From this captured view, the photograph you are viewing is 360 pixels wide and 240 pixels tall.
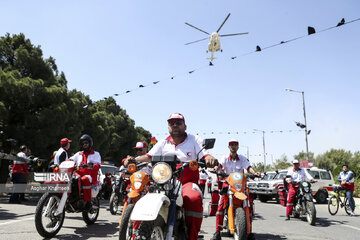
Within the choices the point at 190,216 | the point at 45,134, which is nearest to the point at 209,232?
the point at 190,216

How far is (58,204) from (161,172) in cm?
320

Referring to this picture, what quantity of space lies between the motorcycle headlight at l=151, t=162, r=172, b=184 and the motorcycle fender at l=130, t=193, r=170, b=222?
194mm

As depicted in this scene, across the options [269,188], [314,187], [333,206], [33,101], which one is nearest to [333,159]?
[314,187]

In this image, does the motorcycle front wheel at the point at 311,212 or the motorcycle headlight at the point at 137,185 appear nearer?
the motorcycle headlight at the point at 137,185

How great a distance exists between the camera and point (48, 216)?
18.2ft

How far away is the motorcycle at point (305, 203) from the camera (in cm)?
903

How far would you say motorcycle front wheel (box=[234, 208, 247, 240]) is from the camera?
4980 millimetres

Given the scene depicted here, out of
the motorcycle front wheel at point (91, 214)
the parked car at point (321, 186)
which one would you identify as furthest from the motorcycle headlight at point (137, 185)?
the parked car at point (321, 186)

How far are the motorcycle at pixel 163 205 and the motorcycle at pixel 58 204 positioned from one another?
9.10 ft

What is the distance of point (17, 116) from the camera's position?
53.5 feet

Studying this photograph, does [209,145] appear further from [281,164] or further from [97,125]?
[281,164]

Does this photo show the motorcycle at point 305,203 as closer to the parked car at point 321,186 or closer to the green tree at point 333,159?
the parked car at point 321,186

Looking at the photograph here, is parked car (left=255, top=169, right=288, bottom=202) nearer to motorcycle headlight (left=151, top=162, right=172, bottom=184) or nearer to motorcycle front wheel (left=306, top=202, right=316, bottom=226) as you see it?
motorcycle front wheel (left=306, top=202, right=316, bottom=226)

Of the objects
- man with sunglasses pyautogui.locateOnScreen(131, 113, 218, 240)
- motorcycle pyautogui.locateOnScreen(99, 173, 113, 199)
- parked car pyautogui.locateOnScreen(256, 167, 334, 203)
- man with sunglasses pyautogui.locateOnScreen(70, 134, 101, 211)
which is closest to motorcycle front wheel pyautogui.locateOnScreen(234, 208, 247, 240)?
man with sunglasses pyautogui.locateOnScreen(131, 113, 218, 240)
